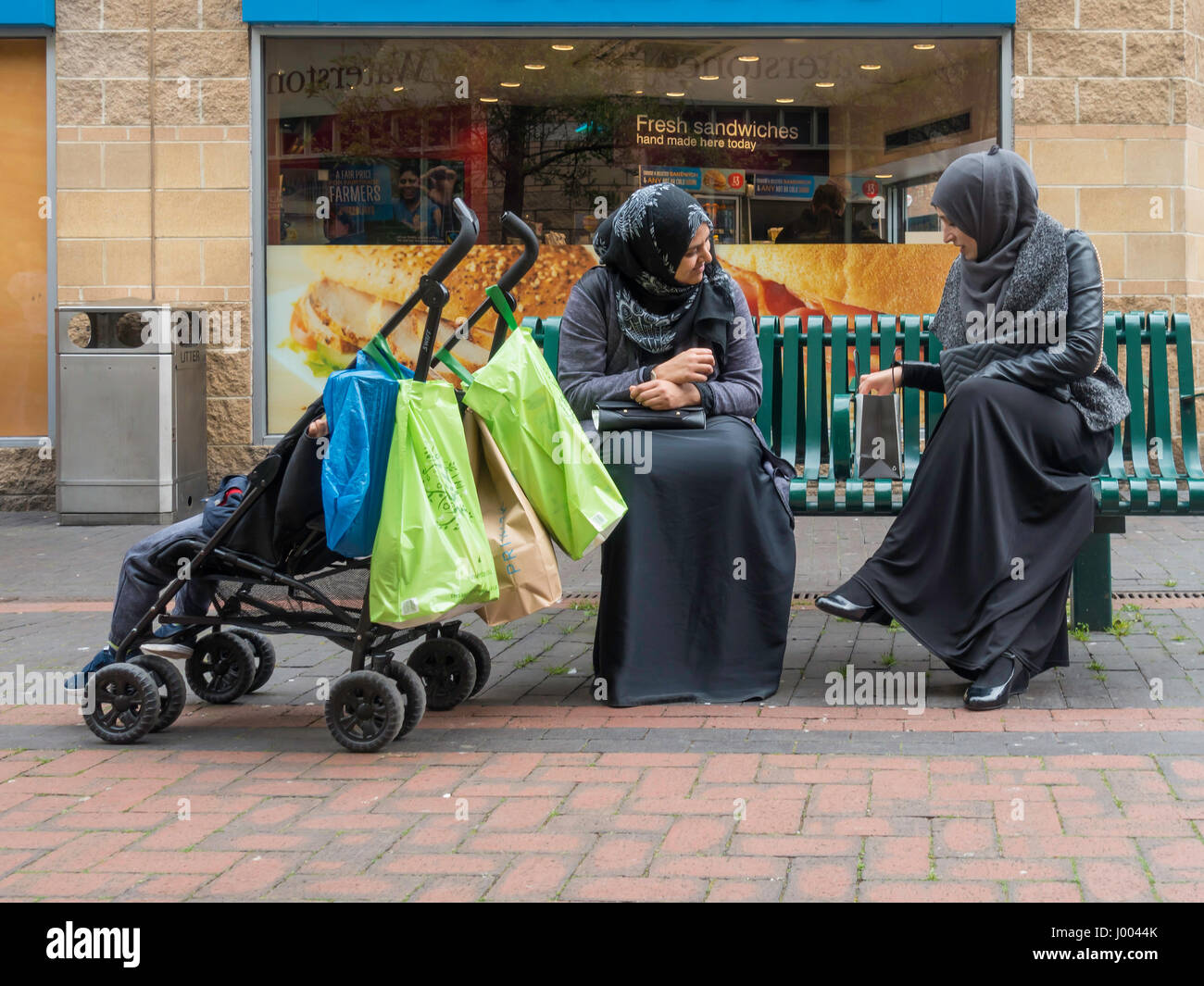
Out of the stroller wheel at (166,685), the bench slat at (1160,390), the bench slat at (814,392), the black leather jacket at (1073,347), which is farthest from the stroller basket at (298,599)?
the bench slat at (1160,390)

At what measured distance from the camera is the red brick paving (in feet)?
11.1

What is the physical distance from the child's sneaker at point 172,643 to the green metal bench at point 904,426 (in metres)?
1.89

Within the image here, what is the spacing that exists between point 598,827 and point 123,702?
5.62 feet

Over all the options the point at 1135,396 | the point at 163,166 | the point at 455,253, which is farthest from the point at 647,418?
the point at 163,166

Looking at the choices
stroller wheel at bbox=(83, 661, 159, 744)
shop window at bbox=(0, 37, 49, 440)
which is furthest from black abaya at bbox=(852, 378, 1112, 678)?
shop window at bbox=(0, 37, 49, 440)

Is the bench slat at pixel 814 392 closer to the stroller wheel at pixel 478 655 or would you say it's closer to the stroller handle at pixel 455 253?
the stroller wheel at pixel 478 655

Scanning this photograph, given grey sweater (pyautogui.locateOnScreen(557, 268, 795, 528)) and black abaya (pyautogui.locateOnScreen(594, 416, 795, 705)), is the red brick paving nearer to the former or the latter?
black abaya (pyautogui.locateOnScreen(594, 416, 795, 705))

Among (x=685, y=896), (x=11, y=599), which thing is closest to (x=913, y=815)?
(x=685, y=896)

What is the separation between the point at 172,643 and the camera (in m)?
4.95

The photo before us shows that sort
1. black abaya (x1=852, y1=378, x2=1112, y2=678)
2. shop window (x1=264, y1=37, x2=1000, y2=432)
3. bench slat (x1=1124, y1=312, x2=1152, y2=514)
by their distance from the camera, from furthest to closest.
Answer: shop window (x1=264, y1=37, x2=1000, y2=432)
bench slat (x1=1124, y1=312, x2=1152, y2=514)
black abaya (x1=852, y1=378, x2=1112, y2=678)

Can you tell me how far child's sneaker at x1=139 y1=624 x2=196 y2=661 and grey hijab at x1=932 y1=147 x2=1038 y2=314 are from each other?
9.30ft

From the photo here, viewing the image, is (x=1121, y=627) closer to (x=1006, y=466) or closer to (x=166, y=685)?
(x=1006, y=466)

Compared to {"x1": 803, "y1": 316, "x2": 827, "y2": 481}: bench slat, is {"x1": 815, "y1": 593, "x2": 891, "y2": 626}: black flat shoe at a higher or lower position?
lower

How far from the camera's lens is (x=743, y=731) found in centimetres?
473
